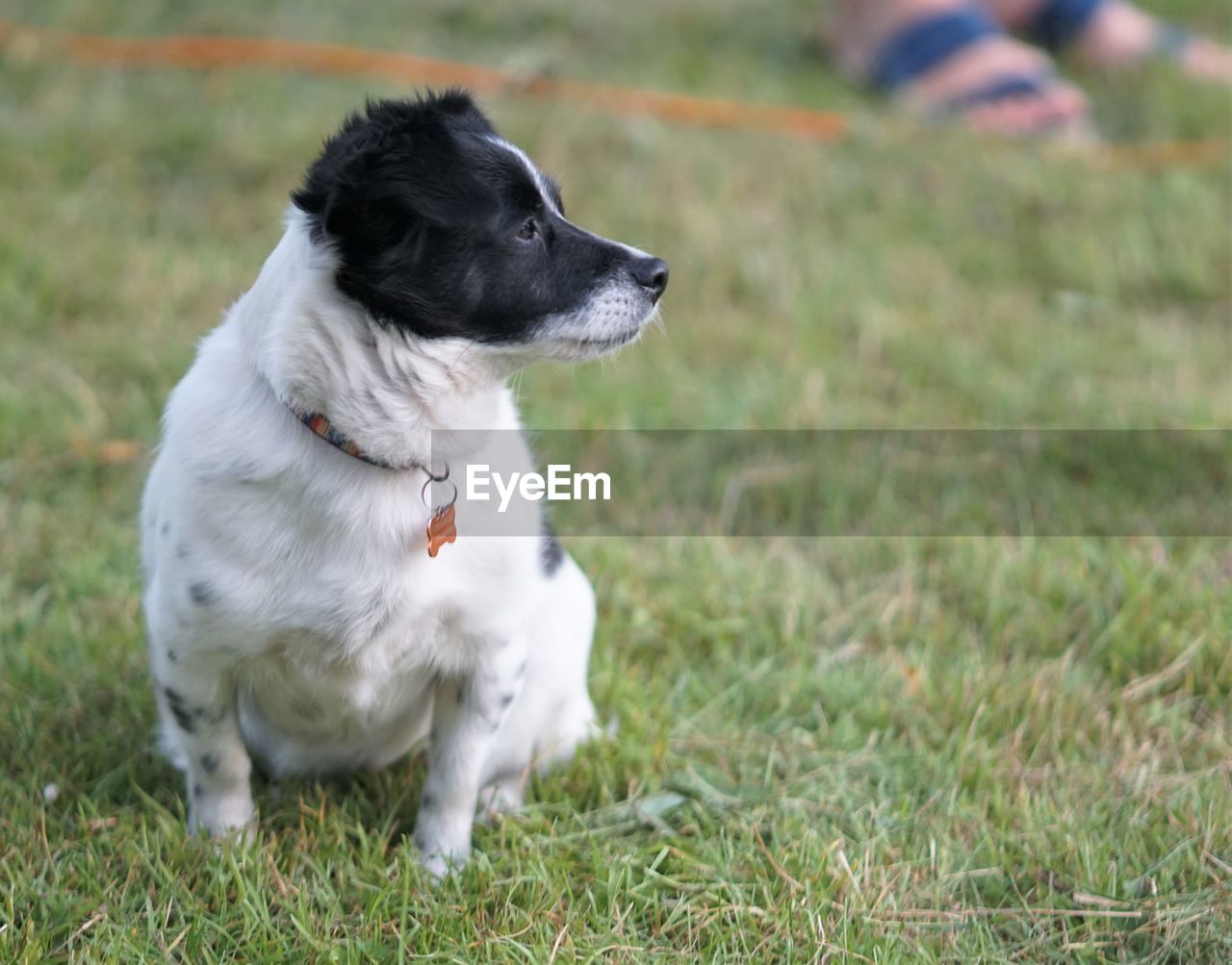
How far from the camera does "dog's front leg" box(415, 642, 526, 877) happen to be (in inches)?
101

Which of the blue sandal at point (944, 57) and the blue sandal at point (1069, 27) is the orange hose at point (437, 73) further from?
the blue sandal at point (1069, 27)

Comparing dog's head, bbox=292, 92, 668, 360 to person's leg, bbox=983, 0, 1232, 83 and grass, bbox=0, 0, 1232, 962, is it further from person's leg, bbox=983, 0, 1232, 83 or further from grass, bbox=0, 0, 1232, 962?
person's leg, bbox=983, 0, 1232, 83

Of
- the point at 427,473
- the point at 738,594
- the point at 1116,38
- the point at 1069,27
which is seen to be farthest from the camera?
the point at 1069,27

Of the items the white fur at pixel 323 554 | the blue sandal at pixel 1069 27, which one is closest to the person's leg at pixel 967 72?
the blue sandal at pixel 1069 27

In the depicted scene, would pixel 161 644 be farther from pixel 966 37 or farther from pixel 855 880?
pixel 966 37

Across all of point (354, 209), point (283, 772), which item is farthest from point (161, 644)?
point (354, 209)

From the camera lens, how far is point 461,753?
257cm

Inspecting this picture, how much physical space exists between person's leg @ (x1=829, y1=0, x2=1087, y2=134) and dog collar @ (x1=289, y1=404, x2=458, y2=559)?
185 inches

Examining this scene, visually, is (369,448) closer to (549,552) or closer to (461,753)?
(549,552)

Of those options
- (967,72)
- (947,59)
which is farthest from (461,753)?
(947,59)

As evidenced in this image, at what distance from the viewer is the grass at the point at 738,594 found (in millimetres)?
2400

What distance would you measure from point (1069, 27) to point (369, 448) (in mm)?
6057

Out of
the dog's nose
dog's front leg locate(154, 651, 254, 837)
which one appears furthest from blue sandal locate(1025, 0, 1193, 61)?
dog's front leg locate(154, 651, 254, 837)

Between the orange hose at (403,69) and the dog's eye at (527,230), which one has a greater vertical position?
the dog's eye at (527,230)
